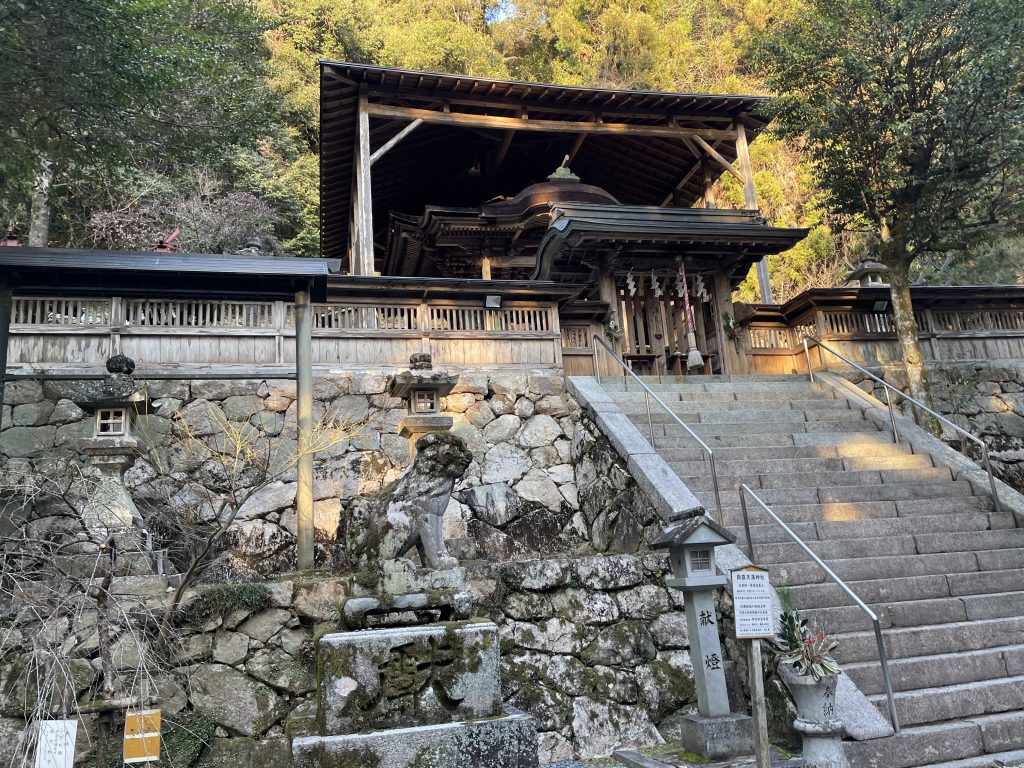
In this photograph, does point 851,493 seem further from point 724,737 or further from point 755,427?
point 724,737

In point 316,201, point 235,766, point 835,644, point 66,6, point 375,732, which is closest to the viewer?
point 375,732

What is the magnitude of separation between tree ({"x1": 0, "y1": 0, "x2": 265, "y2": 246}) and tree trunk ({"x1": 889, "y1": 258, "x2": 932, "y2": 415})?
418 inches

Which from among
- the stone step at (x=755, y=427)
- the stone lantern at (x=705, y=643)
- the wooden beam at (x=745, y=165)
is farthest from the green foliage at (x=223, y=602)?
the wooden beam at (x=745, y=165)

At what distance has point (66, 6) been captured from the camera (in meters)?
6.76

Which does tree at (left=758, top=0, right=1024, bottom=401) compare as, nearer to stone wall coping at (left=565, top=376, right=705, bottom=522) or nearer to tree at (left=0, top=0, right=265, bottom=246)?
stone wall coping at (left=565, top=376, right=705, bottom=522)

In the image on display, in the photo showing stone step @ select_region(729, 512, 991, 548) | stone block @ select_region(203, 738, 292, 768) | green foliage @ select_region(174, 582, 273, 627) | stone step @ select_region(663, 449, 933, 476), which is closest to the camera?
stone block @ select_region(203, 738, 292, 768)

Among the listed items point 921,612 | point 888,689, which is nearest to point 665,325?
point 921,612

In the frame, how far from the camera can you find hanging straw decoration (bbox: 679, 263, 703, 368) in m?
12.8

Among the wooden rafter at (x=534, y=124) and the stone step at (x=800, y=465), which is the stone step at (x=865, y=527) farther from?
the wooden rafter at (x=534, y=124)

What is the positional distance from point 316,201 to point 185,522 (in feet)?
53.3

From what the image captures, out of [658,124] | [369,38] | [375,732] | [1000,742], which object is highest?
[369,38]

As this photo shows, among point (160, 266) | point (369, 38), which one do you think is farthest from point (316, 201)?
point (160, 266)

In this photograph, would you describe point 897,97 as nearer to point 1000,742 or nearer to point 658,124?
point 658,124

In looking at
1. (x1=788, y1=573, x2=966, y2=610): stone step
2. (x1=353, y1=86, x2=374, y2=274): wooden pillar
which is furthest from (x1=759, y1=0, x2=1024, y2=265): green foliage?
(x1=353, y1=86, x2=374, y2=274): wooden pillar
